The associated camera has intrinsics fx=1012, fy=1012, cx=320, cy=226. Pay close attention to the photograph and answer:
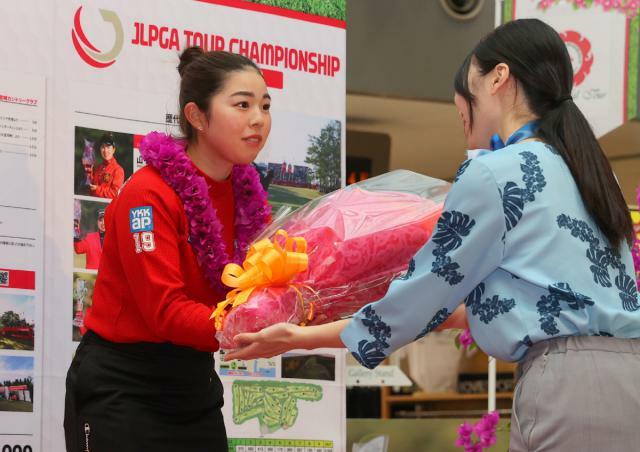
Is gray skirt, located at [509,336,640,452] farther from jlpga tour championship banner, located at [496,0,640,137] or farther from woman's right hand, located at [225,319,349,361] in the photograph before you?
jlpga tour championship banner, located at [496,0,640,137]

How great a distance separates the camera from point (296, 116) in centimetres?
344

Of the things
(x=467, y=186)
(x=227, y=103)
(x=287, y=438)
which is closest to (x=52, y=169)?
(x=227, y=103)

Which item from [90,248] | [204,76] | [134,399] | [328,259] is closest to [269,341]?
[328,259]

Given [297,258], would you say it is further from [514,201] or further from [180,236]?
[514,201]

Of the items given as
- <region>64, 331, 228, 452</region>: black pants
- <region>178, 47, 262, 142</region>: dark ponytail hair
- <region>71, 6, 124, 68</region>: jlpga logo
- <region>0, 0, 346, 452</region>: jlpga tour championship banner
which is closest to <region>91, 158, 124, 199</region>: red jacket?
<region>0, 0, 346, 452</region>: jlpga tour championship banner

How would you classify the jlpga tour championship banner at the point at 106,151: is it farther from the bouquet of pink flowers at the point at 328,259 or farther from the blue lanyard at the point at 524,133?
the blue lanyard at the point at 524,133

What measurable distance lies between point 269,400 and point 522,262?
1810 millimetres

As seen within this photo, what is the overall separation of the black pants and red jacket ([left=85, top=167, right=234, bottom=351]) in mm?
44

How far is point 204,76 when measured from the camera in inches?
92.2

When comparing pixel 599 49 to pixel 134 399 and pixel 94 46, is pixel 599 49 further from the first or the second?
pixel 134 399

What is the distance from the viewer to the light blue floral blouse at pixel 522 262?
1639mm

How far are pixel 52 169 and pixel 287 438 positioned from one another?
116cm

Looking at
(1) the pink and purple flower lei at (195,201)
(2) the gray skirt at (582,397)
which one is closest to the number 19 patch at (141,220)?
(1) the pink and purple flower lei at (195,201)

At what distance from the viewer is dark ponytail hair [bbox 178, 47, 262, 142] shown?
7.64 ft
